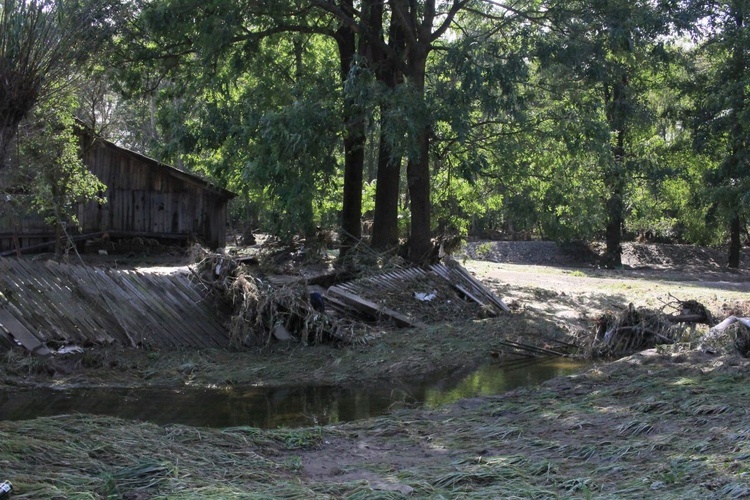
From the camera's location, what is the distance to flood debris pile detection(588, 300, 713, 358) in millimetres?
13438

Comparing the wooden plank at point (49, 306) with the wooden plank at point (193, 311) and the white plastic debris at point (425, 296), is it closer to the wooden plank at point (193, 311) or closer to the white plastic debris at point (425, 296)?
the wooden plank at point (193, 311)

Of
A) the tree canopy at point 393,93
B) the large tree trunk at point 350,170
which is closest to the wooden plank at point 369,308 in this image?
the tree canopy at point 393,93

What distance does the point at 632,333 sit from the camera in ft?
45.0

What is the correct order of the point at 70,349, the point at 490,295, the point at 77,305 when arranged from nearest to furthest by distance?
the point at 70,349
the point at 77,305
the point at 490,295

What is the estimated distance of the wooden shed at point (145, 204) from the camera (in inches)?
1040

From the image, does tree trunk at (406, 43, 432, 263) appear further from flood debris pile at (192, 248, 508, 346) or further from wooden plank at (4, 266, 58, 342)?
wooden plank at (4, 266, 58, 342)

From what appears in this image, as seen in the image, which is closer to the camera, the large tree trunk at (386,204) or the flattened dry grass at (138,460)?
the flattened dry grass at (138,460)

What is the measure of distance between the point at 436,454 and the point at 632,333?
7782mm

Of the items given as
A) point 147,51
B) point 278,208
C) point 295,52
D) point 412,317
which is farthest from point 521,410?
point 295,52

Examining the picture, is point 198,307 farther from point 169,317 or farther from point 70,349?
point 70,349

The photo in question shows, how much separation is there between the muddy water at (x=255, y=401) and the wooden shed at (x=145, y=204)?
16.6 metres

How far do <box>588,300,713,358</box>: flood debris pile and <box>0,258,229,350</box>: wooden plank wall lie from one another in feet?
21.1

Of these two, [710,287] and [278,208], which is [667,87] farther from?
[278,208]

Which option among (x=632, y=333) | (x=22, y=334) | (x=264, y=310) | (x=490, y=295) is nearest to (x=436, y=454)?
(x=264, y=310)
